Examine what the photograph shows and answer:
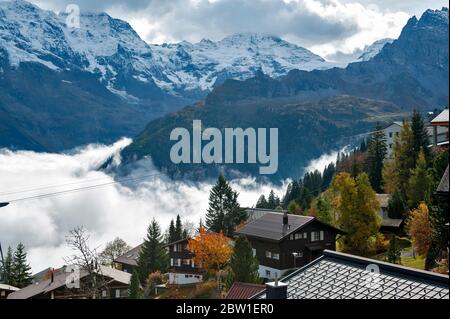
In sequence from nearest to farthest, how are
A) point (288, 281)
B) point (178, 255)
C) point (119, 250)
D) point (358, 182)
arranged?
point (288, 281) → point (358, 182) → point (178, 255) → point (119, 250)

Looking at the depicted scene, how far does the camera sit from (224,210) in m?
80.6

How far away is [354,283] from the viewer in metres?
14.6

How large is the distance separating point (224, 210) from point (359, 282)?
6631cm

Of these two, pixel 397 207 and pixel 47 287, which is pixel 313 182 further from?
pixel 47 287

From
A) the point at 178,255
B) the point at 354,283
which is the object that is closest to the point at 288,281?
the point at 354,283

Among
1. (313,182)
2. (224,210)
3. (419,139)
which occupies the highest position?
(419,139)

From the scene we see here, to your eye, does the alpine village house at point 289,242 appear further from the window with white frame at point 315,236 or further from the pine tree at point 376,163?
the pine tree at point 376,163

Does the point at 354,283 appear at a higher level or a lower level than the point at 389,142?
lower

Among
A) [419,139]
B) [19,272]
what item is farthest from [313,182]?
[19,272]

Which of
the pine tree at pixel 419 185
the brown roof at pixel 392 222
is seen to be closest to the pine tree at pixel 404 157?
the brown roof at pixel 392 222

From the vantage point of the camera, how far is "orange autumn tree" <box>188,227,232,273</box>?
53688 mm

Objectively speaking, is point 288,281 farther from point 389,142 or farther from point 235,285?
point 389,142
